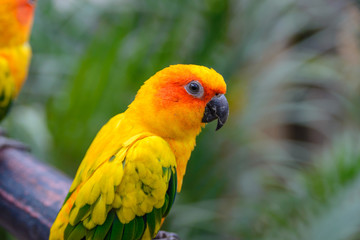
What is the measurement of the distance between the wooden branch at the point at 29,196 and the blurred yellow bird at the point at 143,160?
163 mm

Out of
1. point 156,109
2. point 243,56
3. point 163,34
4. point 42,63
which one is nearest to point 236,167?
point 243,56

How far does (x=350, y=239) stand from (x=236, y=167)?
1.97ft

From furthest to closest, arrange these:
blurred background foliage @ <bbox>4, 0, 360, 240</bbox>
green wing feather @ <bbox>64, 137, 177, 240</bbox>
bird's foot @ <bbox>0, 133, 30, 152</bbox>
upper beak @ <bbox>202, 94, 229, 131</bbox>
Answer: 1. blurred background foliage @ <bbox>4, 0, 360, 240</bbox>
2. bird's foot @ <bbox>0, 133, 30, 152</bbox>
3. upper beak @ <bbox>202, 94, 229, 131</bbox>
4. green wing feather @ <bbox>64, 137, 177, 240</bbox>

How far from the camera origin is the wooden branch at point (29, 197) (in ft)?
3.25

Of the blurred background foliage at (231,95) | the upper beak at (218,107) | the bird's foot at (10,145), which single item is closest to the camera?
the upper beak at (218,107)

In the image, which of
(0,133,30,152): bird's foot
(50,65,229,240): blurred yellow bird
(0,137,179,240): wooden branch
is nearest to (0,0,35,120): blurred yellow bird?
(0,133,30,152): bird's foot

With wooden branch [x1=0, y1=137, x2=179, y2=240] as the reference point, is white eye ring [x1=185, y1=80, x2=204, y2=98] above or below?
above

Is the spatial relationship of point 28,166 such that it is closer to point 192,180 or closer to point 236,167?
point 192,180

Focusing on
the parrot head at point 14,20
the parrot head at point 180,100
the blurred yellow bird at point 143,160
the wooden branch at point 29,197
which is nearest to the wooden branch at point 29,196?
Answer: the wooden branch at point 29,197

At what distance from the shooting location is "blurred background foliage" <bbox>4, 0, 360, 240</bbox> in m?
1.56

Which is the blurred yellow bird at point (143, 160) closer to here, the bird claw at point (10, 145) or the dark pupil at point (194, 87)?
the dark pupil at point (194, 87)

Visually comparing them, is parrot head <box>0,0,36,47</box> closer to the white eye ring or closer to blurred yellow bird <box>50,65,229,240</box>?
blurred yellow bird <box>50,65,229,240</box>

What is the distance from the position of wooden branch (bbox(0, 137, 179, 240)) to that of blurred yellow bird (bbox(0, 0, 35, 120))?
0.80ft

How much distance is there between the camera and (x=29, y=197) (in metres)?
1.04
